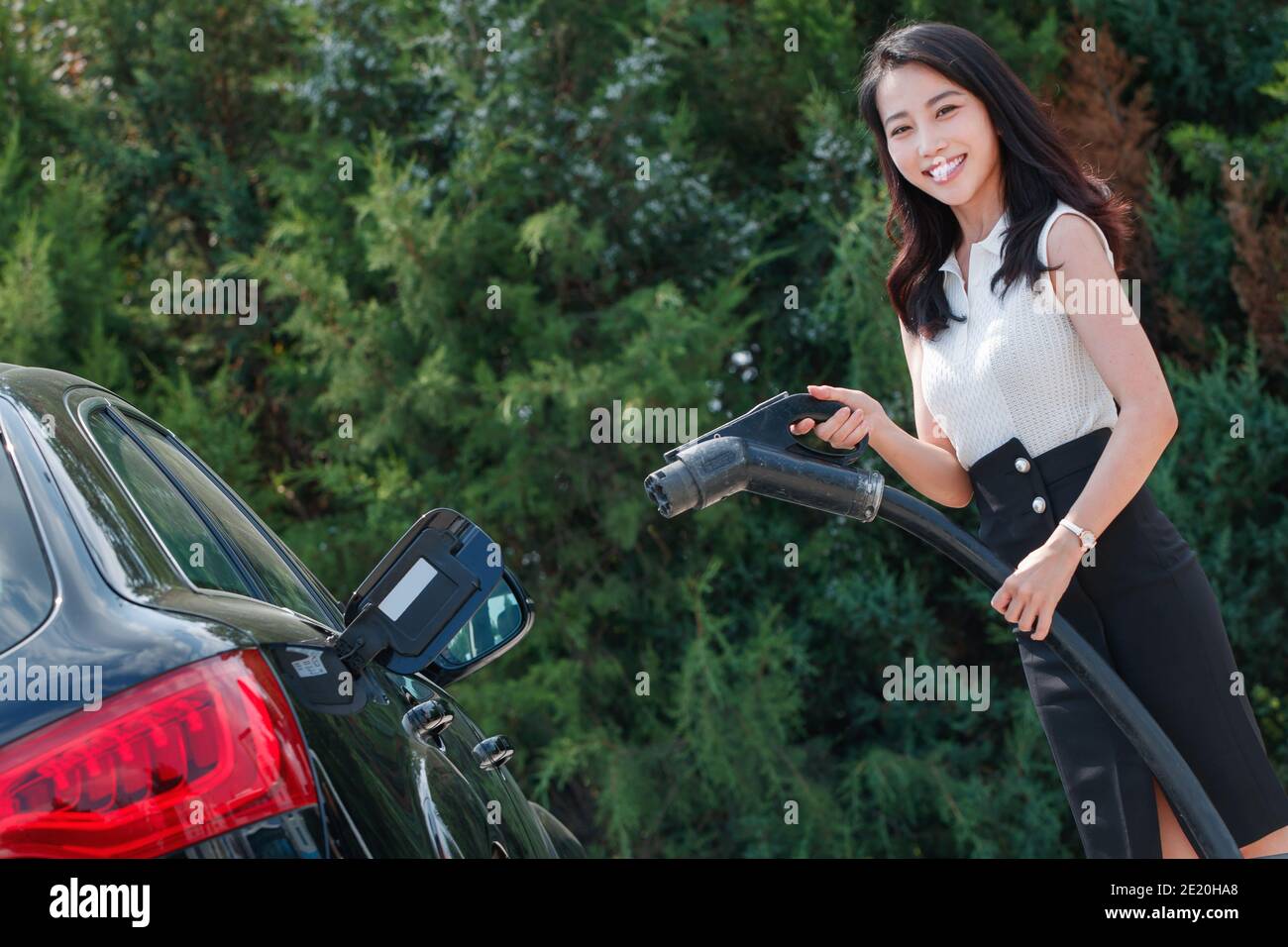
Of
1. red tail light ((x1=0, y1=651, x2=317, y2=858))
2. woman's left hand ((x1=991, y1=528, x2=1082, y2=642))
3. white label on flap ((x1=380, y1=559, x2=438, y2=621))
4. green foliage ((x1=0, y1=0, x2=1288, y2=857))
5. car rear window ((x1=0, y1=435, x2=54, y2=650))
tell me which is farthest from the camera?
green foliage ((x1=0, y1=0, x2=1288, y2=857))

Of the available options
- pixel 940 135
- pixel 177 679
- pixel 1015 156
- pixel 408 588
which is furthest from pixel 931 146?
pixel 177 679

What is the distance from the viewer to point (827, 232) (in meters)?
6.77

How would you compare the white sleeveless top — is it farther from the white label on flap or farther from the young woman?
the white label on flap

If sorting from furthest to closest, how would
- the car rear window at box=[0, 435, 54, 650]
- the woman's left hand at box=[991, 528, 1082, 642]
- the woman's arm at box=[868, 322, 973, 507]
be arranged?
1. the woman's arm at box=[868, 322, 973, 507]
2. the woman's left hand at box=[991, 528, 1082, 642]
3. the car rear window at box=[0, 435, 54, 650]

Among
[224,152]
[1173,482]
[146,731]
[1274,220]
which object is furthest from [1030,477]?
[224,152]

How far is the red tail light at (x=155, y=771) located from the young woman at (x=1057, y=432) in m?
1.02

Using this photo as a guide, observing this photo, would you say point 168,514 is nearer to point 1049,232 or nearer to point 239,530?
point 239,530

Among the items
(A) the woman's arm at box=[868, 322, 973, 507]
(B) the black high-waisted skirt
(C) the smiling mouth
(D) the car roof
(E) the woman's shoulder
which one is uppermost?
(C) the smiling mouth

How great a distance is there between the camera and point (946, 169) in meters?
2.34

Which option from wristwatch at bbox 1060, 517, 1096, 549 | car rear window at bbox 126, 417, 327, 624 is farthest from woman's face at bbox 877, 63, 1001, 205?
car rear window at bbox 126, 417, 327, 624

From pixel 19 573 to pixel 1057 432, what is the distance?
156cm

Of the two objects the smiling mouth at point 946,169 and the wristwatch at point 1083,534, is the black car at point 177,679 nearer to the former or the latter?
the wristwatch at point 1083,534

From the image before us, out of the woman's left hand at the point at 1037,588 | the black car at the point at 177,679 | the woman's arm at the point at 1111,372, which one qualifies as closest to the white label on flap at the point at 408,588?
the black car at the point at 177,679

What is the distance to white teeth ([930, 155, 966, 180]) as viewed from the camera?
91.8 inches
